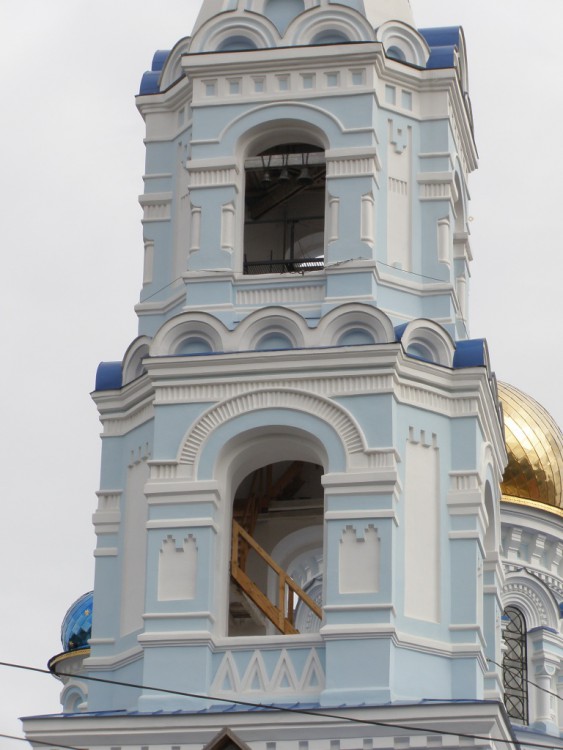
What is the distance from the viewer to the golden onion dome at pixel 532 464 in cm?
3156

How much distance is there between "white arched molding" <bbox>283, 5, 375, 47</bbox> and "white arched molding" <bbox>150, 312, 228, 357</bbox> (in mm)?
2870

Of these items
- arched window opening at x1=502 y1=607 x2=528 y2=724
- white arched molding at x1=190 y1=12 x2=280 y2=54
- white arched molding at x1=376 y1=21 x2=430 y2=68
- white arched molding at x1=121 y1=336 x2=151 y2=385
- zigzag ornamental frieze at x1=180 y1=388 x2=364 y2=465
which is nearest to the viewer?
zigzag ornamental frieze at x1=180 y1=388 x2=364 y2=465

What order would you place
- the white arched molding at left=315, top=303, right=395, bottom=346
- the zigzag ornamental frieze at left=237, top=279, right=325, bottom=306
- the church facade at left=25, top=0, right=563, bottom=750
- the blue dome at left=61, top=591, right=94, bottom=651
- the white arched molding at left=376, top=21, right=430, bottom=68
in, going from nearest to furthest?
1. the church facade at left=25, top=0, right=563, bottom=750
2. the white arched molding at left=315, top=303, right=395, bottom=346
3. the zigzag ornamental frieze at left=237, top=279, right=325, bottom=306
4. the white arched molding at left=376, top=21, right=430, bottom=68
5. the blue dome at left=61, top=591, right=94, bottom=651

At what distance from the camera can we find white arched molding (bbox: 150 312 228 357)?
23344 millimetres

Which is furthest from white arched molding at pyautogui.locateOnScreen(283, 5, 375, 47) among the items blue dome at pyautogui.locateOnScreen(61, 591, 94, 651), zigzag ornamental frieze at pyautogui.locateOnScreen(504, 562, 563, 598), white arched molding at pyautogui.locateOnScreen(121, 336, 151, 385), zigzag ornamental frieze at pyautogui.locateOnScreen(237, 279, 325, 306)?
blue dome at pyautogui.locateOnScreen(61, 591, 94, 651)

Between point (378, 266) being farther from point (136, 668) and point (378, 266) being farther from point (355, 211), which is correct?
point (136, 668)

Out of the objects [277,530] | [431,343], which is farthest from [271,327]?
[277,530]

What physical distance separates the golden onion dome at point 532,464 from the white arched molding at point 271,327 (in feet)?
28.0

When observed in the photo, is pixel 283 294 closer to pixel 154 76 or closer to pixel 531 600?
pixel 154 76

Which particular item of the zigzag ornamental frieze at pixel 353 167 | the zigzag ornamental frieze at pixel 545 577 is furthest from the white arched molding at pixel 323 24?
the zigzag ornamental frieze at pixel 545 577

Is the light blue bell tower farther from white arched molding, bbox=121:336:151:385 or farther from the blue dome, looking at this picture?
the blue dome

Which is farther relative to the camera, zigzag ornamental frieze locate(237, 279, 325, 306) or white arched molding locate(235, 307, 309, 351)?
zigzag ornamental frieze locate(237, 279, 325, 306)

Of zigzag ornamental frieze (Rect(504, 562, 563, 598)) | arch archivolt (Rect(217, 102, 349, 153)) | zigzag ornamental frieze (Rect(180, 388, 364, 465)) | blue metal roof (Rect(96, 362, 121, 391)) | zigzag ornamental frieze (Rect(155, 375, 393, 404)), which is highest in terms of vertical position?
arch archivolt (Rect(217, 102, 349, 153))

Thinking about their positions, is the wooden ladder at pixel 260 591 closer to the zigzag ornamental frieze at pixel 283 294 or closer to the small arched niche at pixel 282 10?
the zigzag ornamental frieze at pixel 283 294
